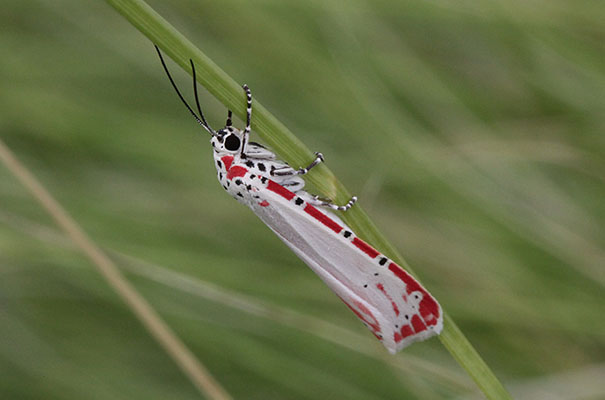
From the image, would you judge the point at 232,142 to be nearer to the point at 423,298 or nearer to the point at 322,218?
the point at 322,218

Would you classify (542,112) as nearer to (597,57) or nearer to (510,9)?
(597,57)

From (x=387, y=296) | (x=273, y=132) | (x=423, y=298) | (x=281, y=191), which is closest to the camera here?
(x=273, y=132)

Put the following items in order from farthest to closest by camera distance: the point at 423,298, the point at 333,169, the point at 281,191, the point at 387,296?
the point at 333,169, the point at 281,191, the point at 387,296, the point at 423,298

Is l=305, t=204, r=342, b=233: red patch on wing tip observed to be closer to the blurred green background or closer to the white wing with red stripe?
the white wing with red stripe

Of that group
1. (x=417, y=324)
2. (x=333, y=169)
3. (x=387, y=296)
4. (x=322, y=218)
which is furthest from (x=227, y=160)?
(x=333, y=169)

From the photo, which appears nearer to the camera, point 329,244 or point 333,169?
point 329,244

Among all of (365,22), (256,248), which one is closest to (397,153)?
(365,22)

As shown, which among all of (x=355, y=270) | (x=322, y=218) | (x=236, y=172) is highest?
(x=236, y=172)
